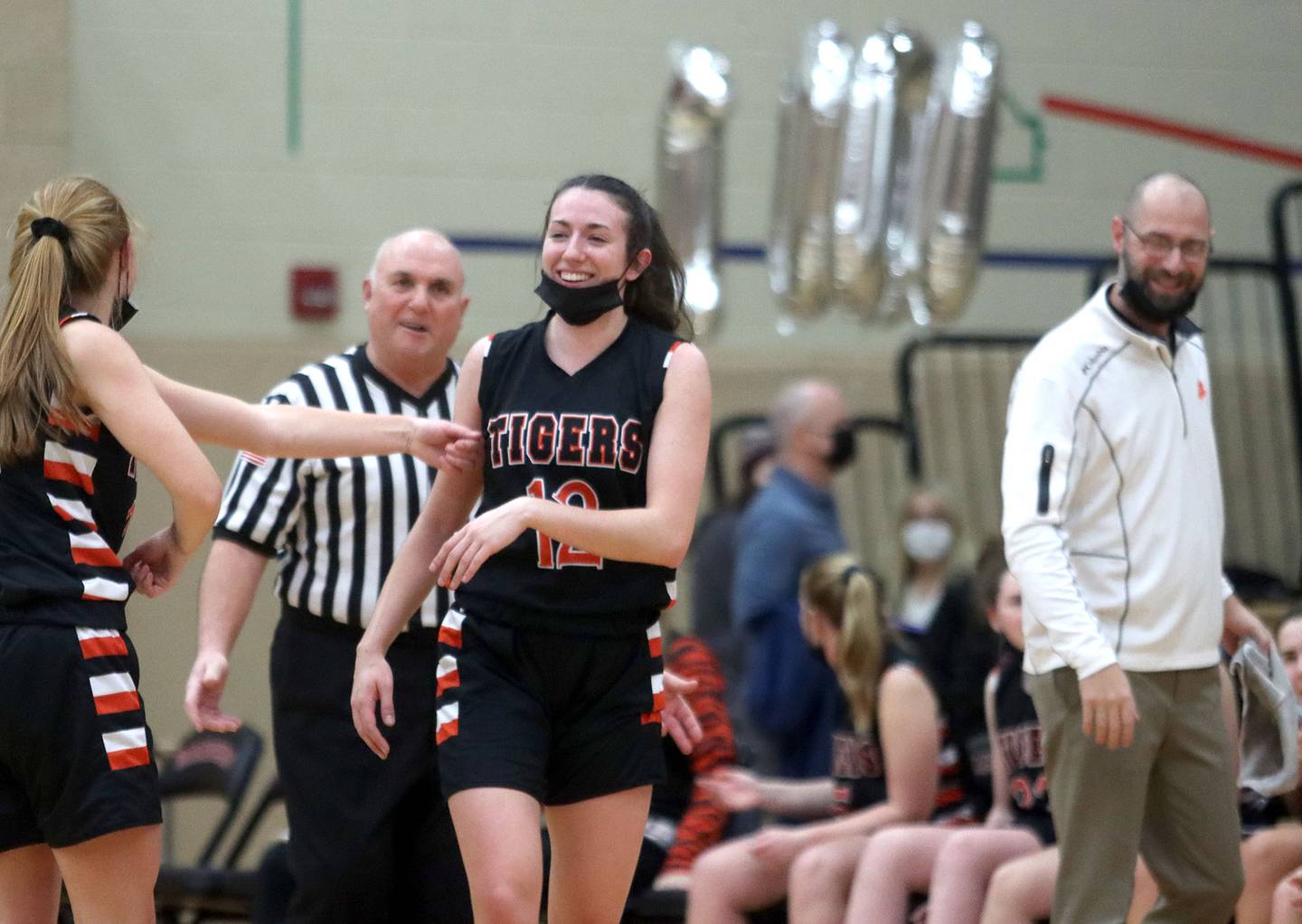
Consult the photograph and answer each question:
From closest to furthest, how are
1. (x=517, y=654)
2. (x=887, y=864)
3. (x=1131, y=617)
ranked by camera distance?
(x=517, y=654)
(x=1131, y=617)
(x=887, y=864)

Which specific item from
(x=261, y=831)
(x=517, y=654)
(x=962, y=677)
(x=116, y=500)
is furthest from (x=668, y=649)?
(x=261, y=831)

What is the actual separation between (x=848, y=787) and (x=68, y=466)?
2.66 metres

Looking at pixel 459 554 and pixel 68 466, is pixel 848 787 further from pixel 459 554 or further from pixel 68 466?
pixel 68 466

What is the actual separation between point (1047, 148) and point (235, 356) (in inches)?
138

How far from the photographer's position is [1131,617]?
357 centimetres

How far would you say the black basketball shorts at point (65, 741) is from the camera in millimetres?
2686

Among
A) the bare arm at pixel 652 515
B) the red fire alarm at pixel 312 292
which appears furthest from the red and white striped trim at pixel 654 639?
the red fire alarm at pixel 312 292

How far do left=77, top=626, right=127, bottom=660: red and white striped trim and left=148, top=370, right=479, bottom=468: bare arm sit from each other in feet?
1.53

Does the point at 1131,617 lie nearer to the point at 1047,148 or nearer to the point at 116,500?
the point at 116,500

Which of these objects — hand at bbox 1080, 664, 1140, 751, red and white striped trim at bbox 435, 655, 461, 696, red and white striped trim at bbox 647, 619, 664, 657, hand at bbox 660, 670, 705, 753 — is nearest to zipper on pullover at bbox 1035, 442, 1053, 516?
hand at bbox 1080, 664, 1140, 751

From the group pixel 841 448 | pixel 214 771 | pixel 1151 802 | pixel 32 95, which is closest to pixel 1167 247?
pixel 1151 802

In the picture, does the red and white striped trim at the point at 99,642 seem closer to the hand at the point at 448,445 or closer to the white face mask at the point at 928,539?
the hand at the point at 448,445

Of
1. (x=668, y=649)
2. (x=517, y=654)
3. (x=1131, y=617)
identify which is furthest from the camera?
(x=668, y=649)

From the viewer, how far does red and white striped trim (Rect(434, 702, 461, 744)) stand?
296 cm
